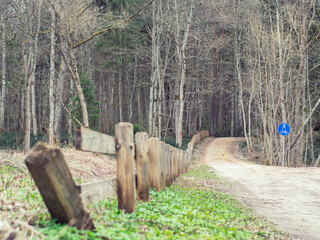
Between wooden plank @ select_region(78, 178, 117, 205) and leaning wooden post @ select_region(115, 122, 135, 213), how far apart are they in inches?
3.9

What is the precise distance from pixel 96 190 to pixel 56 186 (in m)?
0.92

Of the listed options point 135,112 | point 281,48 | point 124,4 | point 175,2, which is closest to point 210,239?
point 281,48

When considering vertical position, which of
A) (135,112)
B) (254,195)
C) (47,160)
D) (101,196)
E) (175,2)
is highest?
(175,2)

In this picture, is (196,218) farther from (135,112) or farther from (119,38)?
(135,112)

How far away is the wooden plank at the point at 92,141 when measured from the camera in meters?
3.73

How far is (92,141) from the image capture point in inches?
159

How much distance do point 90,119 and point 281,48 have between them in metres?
16.1

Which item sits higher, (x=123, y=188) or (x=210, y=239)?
(x=123, y=188)

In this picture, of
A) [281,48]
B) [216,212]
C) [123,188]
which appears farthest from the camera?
[281,48]

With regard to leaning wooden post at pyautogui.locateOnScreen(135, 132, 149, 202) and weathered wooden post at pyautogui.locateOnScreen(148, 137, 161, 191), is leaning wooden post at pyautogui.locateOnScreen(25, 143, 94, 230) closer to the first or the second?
leaning wooden post at pyautogui.locateOnScreen(135, 132, 149, 202)

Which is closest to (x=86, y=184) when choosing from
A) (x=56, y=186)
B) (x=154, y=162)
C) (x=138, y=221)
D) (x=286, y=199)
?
(x=56, y=186)

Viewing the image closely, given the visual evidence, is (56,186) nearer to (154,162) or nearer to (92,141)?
(92,141)

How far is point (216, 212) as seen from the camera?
7066 millimetres

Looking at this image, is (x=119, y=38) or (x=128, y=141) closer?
(x=128, y=141)
